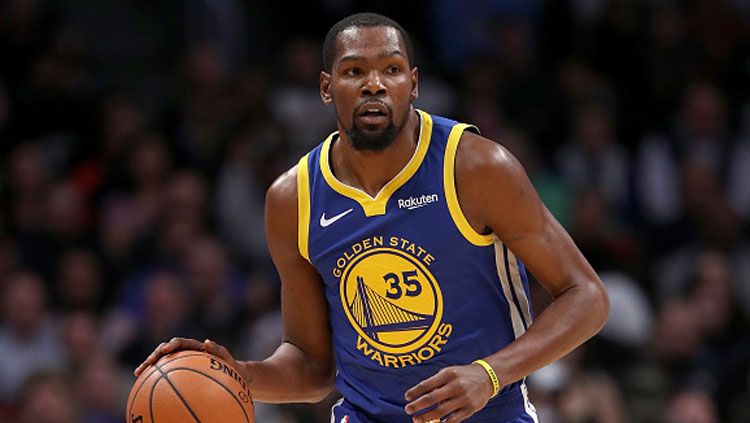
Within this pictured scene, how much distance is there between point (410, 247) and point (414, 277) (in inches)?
4.4

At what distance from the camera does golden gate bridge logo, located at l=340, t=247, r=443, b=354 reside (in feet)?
16.9

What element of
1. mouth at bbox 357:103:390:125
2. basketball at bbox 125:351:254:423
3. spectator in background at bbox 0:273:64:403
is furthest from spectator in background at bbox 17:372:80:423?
mouth at bbox 357:103:390:125

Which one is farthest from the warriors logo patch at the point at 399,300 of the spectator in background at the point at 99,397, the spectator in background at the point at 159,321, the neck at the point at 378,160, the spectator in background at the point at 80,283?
the spectator in background at the point at 80,283

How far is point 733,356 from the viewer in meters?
9.58

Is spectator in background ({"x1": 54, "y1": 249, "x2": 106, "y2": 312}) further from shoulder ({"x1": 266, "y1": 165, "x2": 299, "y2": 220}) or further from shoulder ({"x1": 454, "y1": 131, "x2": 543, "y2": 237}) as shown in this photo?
shoulder ({"x1": 454, "y1": 131, "x2": 543, "y2": 237})

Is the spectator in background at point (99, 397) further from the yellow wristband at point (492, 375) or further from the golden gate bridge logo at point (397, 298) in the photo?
the yellow wristband at point (492, 375)

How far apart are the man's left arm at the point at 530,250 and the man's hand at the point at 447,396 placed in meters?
0.24

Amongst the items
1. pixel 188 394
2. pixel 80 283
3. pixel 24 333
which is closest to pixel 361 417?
pixel 188 394

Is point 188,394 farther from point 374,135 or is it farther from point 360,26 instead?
point 360,26

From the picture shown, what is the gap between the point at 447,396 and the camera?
457cm

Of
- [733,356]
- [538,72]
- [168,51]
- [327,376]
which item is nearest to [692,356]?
[733,356]

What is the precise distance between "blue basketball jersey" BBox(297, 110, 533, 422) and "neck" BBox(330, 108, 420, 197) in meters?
0.04

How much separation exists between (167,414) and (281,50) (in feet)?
25.8

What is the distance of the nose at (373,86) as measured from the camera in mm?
5016
